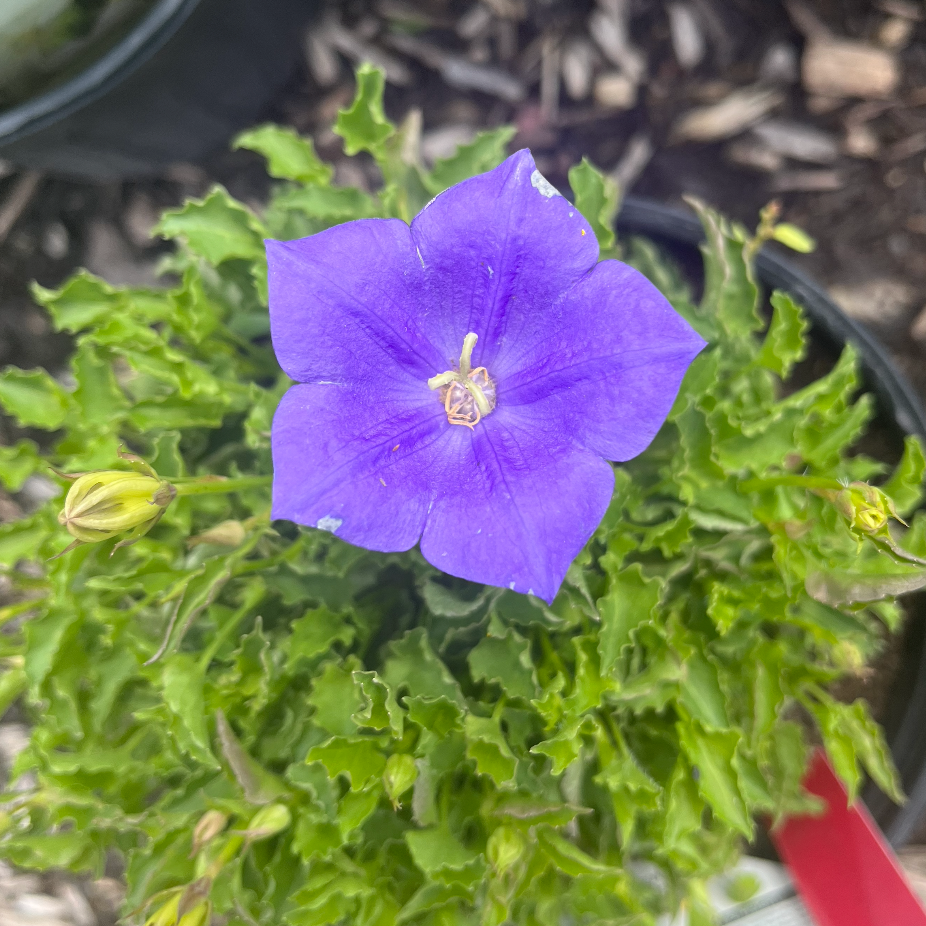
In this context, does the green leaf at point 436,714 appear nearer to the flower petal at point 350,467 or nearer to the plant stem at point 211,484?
the flower petal at point 350,467

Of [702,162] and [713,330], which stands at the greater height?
[713,330]

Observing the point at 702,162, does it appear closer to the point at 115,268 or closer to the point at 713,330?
the point at 713,330

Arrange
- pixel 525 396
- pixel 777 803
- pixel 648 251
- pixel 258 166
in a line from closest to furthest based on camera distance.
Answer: pixel 525 396 → pixel 777 803 → pixel 648 251 → pixel 258 166

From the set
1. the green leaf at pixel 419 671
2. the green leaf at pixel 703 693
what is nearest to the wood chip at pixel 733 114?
the green leaf at pixel 703 693

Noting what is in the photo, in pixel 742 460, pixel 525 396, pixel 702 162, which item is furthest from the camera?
pixel 702 162

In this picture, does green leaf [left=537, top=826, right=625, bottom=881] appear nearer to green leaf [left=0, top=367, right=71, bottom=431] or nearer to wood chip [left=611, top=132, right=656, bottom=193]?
green leaf [left=0, top=367, right=71, bottom=431]

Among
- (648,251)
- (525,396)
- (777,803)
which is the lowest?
(777,803)

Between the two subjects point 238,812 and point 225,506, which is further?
point 225,506

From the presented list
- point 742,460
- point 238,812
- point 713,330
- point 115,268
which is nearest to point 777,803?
point 742,460

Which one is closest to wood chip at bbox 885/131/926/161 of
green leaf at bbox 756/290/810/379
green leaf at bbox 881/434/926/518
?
green leaf at bbox 756/290/810/379
